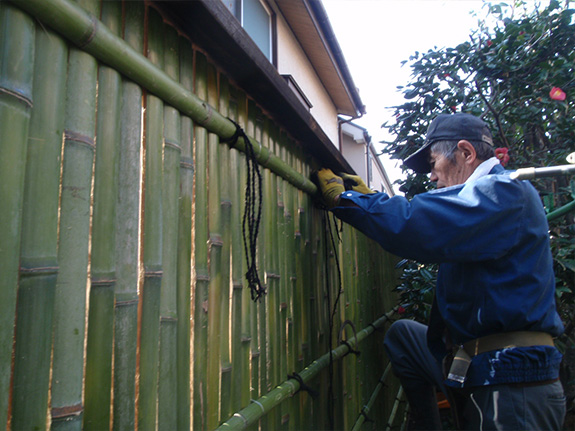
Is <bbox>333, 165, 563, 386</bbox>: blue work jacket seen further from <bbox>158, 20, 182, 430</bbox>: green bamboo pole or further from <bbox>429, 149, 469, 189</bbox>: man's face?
<bbox>158, 20, 182, 430</bbox>: green bamboo pole

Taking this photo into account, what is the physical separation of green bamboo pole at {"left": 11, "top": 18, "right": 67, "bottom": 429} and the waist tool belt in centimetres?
185

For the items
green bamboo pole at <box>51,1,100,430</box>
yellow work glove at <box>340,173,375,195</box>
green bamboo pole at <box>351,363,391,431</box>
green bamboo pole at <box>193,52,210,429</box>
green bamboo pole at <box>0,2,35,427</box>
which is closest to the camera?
green bamboo pole at <box>0,2,35,427</box>

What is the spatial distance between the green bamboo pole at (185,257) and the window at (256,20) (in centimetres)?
399

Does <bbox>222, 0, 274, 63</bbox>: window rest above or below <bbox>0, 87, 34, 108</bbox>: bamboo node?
above

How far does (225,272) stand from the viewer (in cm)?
171

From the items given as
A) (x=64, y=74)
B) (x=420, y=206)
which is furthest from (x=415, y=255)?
(x=64, y=74)

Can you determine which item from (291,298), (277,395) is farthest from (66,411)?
(291,298)

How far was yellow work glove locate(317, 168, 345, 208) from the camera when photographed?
8.34ft

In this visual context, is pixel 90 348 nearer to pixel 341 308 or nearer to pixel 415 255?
pixel 415 255

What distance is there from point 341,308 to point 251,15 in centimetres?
418

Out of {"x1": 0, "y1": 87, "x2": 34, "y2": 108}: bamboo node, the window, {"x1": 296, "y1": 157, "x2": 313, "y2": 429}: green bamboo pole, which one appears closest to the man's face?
{"x1": 296, "y1": 157, "x2": 313, "y2": 429}: green bamboo pole

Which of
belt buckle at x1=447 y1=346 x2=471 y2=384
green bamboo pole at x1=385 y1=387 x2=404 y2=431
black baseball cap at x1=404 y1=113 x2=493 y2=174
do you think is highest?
black baseball cap at x1=404 y1=113 x2=493 y2=174

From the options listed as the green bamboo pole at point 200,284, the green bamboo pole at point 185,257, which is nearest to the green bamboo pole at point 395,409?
the green bamboo pole at point 200,284

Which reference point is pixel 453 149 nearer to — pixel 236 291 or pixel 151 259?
pixel 236 291
